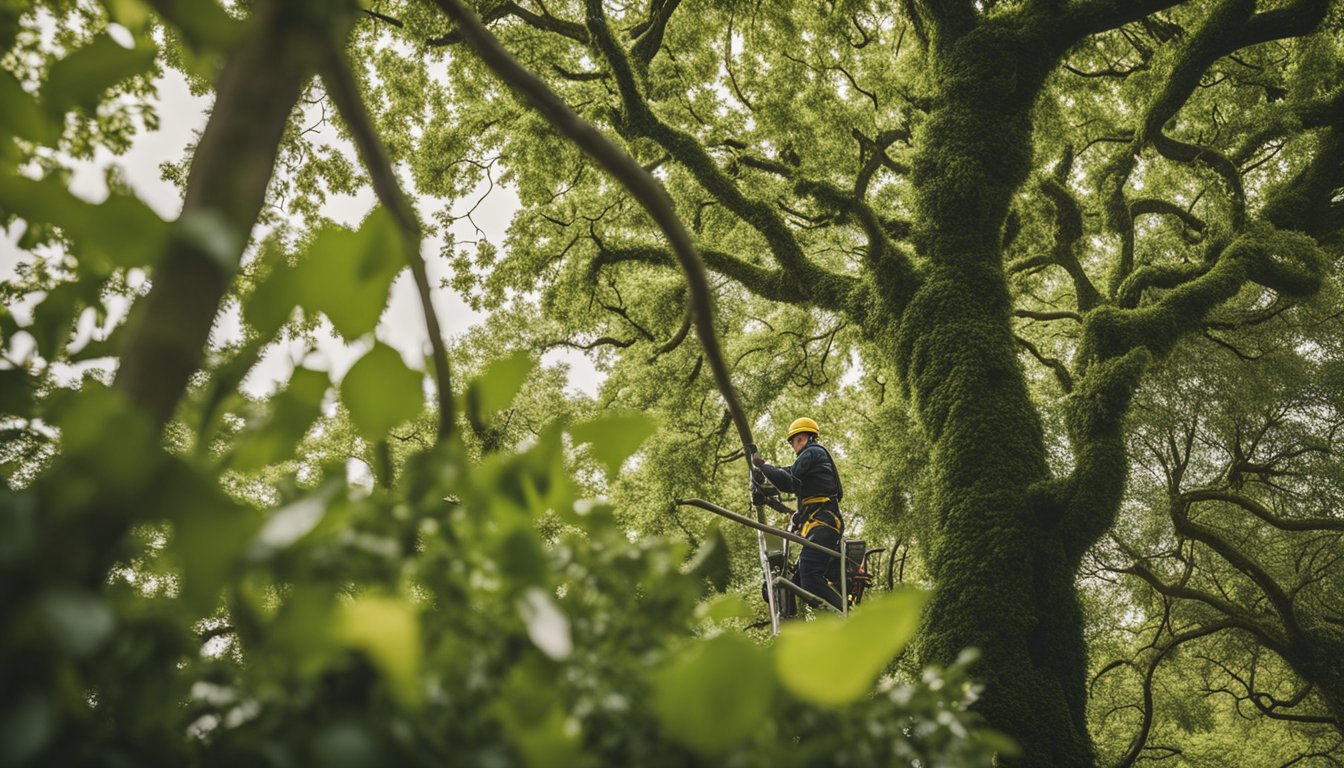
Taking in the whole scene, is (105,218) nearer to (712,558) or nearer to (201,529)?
(201,529)

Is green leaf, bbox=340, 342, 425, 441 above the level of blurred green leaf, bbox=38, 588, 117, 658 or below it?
above

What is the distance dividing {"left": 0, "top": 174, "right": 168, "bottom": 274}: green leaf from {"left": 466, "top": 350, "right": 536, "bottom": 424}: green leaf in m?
0.22

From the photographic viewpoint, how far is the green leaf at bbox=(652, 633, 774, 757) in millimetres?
399

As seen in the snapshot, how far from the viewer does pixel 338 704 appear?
432 mm

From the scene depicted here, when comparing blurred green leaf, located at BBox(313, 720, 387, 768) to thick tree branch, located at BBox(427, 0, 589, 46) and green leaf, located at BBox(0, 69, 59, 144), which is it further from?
thick tree branch, located at BBox(427, 0, 589, 46)

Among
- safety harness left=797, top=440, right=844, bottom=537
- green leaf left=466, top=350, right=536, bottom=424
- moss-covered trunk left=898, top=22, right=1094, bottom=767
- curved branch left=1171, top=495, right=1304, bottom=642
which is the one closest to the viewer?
green leaf left=466, top=350, right=536, bottom=424

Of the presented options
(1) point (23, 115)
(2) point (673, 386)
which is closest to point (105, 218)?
(1) point (23, 115)

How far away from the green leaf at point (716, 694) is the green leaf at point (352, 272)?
0.96ft

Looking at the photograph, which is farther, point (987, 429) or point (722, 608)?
point (987, 429)

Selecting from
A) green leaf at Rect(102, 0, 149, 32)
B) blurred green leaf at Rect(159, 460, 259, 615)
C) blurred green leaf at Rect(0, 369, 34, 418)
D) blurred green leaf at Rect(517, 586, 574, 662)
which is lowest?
blurred green leaf at Rect(517, 586, 574, 662)

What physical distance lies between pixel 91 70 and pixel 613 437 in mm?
446

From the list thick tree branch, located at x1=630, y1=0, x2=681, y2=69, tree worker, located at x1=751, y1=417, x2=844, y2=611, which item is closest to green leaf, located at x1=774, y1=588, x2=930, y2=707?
tree worker, located at x1=751, y1=417, x2=844, y2=611

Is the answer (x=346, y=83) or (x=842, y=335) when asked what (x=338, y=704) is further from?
(x=842, y=335)

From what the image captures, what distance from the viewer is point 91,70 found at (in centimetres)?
50
